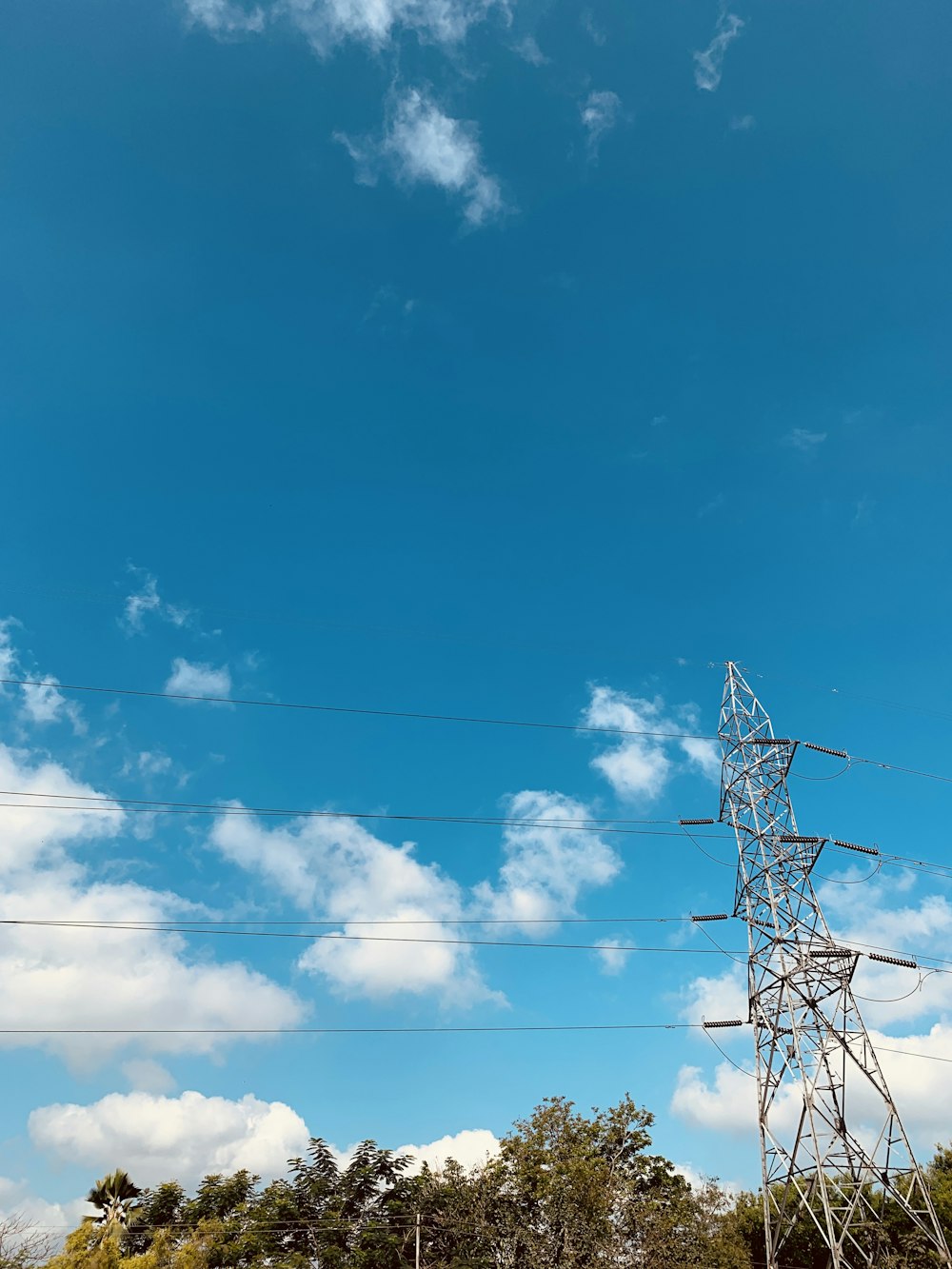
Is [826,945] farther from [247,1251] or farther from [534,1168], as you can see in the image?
[247,1251]

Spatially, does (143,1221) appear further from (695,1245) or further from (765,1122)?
(765,1122)

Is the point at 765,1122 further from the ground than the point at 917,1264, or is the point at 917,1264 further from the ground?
the point at 765,1122

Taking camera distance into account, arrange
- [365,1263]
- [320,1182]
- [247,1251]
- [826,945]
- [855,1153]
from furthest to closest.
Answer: [320,1182], [365,1263], [247,1251], [826,945], [855,1153]

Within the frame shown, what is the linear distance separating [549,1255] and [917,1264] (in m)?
16.6

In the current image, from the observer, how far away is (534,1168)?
39031 mm

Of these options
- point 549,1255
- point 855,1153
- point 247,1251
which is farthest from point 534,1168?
point 855,1153

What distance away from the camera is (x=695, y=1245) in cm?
3594

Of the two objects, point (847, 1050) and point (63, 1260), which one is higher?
point (847, 1050)

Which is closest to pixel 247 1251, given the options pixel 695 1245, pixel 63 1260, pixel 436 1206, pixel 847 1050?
pixel 436 1206

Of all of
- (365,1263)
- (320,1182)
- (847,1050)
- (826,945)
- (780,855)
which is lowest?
(365,1263)

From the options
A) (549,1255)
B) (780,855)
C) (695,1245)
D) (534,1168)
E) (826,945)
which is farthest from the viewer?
(534,1168)

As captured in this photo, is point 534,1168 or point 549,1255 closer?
point 549,1255

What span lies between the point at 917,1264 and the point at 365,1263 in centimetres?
2715

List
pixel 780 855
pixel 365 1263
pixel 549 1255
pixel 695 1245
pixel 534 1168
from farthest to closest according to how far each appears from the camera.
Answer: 1. pixel 365 1263
2. pixel 534 1168
3. pixel 695 1245
4. pixel 549 1255
5. pixel 780 855
